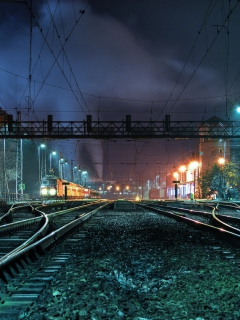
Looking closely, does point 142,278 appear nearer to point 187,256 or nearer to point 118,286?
point 118,286

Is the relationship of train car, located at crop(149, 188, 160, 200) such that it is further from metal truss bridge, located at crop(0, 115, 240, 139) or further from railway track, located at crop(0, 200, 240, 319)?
railway track, located at crop(0, 200, 240, 319)

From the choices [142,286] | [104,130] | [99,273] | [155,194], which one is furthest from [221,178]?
[155,194]

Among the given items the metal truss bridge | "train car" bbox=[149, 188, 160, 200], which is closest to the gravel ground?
the metal truss bridge

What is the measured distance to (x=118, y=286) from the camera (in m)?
4.36

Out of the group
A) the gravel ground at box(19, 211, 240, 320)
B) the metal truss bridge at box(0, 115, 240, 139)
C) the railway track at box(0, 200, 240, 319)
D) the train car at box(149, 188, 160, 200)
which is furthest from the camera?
the train car at box(149, 188, 160, 200)

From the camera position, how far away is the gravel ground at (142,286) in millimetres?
3412

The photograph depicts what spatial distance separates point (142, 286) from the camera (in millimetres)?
4355

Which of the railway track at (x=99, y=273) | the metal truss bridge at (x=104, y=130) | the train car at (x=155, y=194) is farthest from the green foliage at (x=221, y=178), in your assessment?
the train car at (x=155, y=194)

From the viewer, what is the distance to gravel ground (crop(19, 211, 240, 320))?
134 inches

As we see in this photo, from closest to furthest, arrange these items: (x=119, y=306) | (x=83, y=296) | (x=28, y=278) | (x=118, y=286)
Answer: (x=119, y=306), (x=83, y=296), (x=118, y=286), (x=28, y=278)

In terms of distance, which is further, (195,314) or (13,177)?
(13,177)

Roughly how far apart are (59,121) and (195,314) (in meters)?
32.6

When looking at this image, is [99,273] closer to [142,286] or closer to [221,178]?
[142,286]

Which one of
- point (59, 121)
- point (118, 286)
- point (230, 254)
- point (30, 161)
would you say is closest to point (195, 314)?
point (118, 286)
